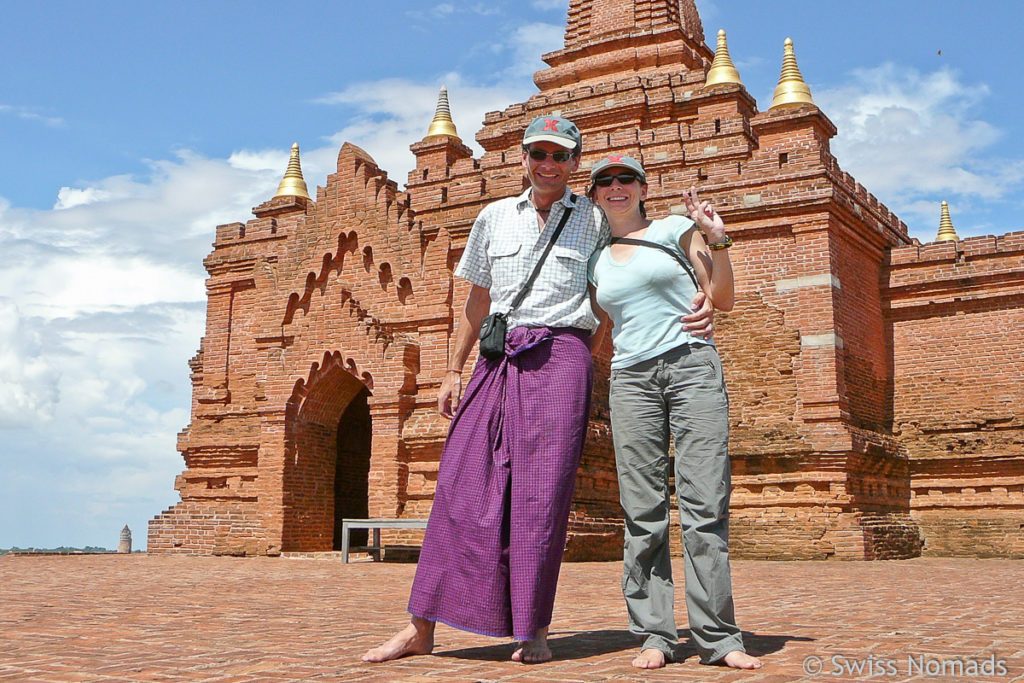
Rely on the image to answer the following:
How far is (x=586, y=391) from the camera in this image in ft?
15.0

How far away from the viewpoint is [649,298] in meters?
4.57

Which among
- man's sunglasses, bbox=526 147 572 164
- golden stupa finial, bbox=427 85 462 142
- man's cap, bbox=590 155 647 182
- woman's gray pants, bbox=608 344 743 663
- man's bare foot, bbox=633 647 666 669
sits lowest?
man's bare foot, bbox=633 647 666 669

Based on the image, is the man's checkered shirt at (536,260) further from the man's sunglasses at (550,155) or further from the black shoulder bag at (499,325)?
the man's sunglasses at (550,155)

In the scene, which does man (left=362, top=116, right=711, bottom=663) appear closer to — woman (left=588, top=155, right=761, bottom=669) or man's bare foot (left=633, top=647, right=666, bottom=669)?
woman (left=588, top=155, right=761, bottom=669)

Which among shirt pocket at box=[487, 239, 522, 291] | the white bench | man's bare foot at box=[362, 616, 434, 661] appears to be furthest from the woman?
the white bench

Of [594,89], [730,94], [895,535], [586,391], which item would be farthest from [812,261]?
[586,391]

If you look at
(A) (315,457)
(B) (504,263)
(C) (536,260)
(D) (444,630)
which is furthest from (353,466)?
(C) (536,260)

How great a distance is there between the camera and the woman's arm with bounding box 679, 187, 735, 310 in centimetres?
449

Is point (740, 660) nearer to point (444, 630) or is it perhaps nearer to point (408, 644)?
point (408, 644)

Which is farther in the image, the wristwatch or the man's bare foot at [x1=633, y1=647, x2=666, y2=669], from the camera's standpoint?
the wristwatch

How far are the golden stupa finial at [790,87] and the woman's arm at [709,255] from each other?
1273 centimetres

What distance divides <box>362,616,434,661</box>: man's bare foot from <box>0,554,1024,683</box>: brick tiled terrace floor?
61mm

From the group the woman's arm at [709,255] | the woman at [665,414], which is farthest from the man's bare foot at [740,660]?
the woman's arm at [709,255]

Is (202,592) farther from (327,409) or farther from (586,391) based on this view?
(327,409)
